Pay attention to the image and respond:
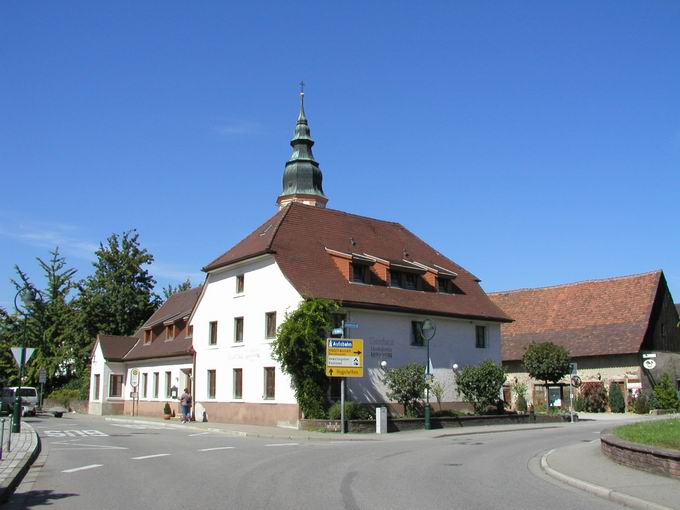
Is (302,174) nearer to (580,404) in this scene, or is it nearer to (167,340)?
(167,340)

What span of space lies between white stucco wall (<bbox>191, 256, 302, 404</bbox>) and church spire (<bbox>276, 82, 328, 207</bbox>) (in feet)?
77.1

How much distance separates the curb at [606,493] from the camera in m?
9.98

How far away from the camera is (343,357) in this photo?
27.7 m

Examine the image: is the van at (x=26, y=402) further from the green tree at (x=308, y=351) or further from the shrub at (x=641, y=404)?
the shrub at (x=641, y=404)

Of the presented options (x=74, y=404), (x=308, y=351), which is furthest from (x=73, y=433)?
(x=74, y=404)

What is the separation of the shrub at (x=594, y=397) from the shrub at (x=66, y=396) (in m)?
36.7

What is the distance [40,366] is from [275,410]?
36982 millimetres

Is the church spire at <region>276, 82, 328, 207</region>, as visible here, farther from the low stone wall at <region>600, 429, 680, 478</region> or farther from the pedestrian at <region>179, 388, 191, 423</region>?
the low stone wall at <region>600, 429, 680, 478</region>

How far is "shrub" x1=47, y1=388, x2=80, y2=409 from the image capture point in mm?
54188

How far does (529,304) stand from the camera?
5478cm

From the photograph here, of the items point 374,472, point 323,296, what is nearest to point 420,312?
point 323,296

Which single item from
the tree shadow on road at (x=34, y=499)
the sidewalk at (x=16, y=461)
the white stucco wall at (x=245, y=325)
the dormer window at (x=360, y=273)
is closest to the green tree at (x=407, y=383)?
the white stucco wall at (x=245, y=325)

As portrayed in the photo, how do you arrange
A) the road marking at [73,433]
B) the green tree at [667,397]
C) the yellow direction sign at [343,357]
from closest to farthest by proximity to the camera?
the road marking at [73,433], the yellow direction sign at [343,357], the green tree at [667,397]

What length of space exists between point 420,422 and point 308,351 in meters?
5.44
